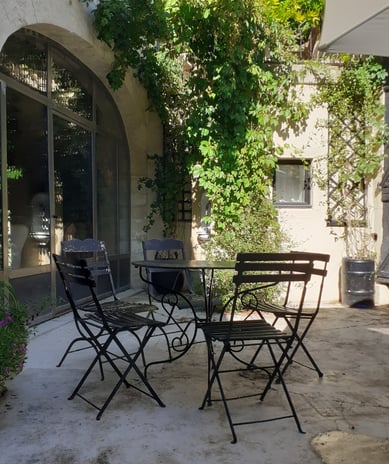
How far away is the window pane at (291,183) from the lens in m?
5.74

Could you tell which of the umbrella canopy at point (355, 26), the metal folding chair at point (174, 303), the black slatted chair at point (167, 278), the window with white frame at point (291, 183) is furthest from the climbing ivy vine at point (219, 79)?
the umbrella canopy at point (355, 26)

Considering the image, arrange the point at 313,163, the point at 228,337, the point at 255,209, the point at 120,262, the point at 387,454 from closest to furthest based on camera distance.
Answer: the point at 387,454 < the point at 228,337 < the point at 255,209 < the point at 313,163 < the point at 120,262

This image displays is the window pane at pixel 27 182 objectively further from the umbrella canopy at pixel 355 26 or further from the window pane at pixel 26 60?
the umbrella canopy at pixel 355 26

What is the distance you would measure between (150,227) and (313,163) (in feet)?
7.72

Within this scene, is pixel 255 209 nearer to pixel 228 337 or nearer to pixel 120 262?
pixel 120 262

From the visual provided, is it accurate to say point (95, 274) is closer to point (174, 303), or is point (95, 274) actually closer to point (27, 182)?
point (174, 303)

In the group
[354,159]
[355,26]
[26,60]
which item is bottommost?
[354,159]

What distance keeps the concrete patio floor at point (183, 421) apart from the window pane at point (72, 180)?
1851mm

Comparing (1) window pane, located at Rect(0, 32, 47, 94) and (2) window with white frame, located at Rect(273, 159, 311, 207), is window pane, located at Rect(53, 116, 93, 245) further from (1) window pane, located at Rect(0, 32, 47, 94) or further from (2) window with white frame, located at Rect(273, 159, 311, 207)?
(2) window with white frame, located at Rect(273, 159, 311, 207)

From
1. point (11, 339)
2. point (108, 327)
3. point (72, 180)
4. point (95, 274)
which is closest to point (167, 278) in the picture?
point (72, 180)

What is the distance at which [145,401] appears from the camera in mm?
2439

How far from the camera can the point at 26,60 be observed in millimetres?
4062

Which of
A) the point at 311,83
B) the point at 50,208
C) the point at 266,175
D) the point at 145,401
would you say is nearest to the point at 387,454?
the point at 145,401

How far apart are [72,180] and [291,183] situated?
2742 millimetres
